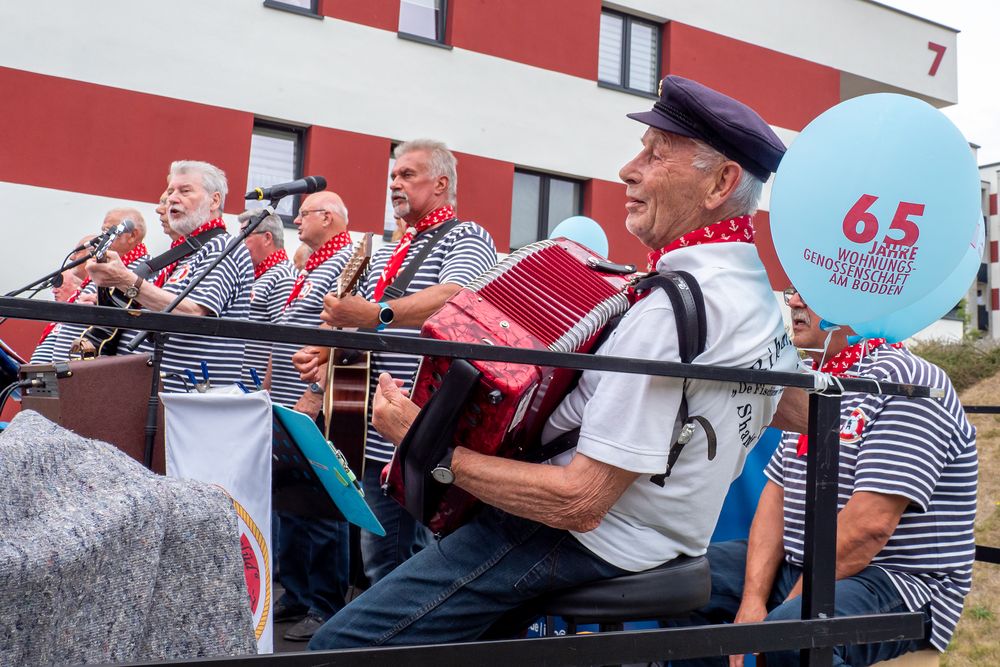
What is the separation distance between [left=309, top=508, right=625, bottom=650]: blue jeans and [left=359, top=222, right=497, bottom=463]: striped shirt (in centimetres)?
180

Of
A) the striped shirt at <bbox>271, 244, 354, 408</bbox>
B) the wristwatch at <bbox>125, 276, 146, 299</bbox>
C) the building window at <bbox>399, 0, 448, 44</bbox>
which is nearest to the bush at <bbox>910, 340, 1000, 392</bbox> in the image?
the building window at <bbox>399, 0, 448, 44</bbox>

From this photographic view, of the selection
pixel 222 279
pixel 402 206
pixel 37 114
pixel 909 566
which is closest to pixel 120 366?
pixel 222 279

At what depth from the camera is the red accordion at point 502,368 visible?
57.8 inches

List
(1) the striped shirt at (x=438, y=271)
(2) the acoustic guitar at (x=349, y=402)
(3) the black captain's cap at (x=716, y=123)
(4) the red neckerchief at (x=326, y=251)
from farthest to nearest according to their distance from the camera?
(4) the red neckerchief at (x=326, y=251) < (2) the acoustic guitar at (x=349, y=402) < (1) the striped shirt at (x=438, y=271) < (3) the black captain's cap at (x=716, y=123)

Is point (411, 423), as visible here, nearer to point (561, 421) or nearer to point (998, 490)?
point (561, 421)

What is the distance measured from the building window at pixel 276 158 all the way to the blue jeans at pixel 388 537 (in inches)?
291

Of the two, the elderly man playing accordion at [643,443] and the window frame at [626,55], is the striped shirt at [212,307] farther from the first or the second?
the window frame at [626,55]

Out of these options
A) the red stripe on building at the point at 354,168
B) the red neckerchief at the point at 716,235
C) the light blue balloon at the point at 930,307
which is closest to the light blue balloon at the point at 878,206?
the light blue balloon at the point at 930,307

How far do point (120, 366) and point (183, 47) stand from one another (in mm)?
7325

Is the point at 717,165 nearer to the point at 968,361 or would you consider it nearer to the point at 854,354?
the point at 854,354

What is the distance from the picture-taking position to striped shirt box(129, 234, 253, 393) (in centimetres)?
414

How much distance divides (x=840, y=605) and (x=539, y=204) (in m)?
10.5

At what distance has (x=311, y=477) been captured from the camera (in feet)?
10.2

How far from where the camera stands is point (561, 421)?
66.9 inches
